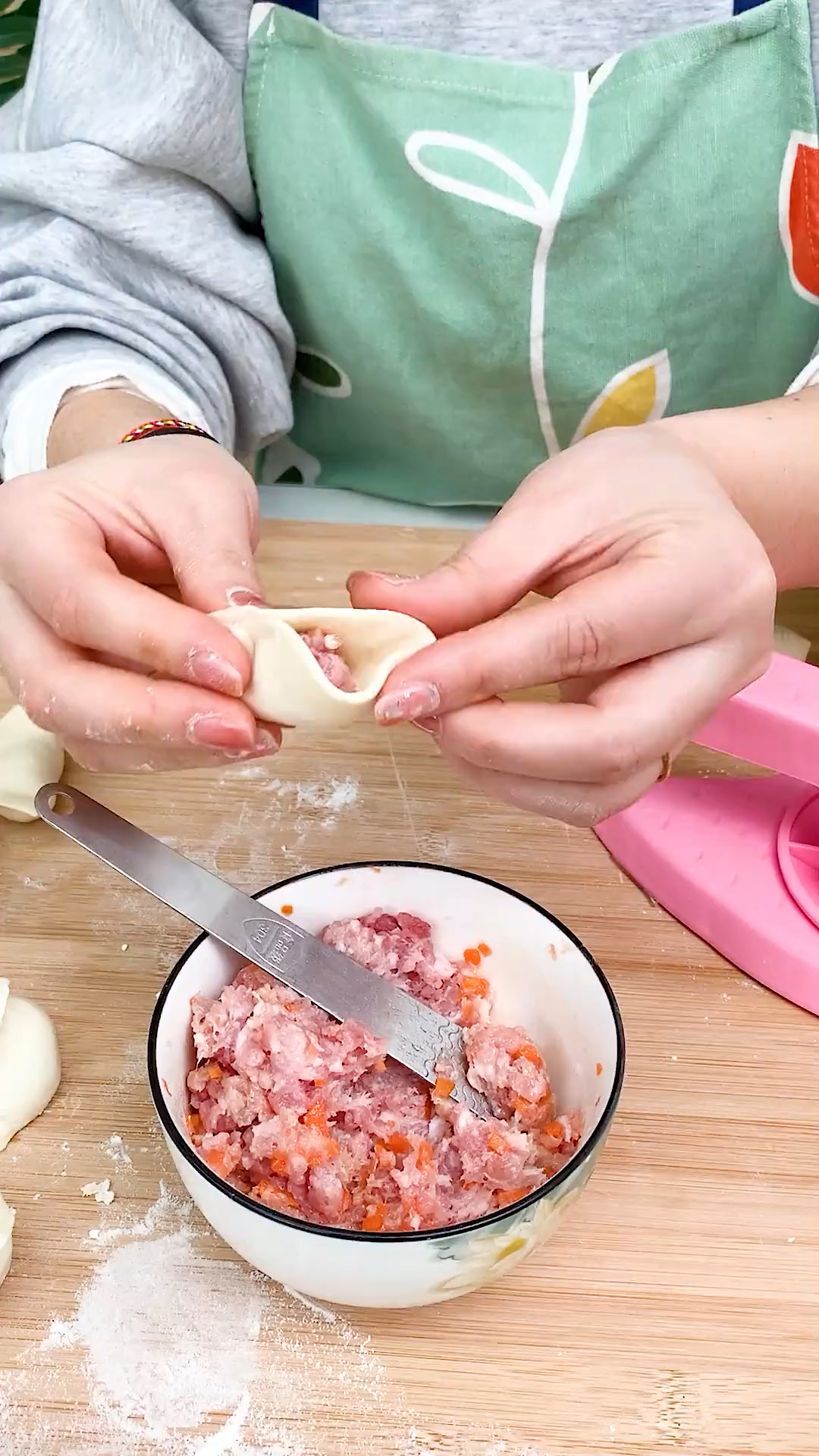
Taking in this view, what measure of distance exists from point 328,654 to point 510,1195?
1.22ft

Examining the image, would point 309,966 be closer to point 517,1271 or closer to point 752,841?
point 517,1271

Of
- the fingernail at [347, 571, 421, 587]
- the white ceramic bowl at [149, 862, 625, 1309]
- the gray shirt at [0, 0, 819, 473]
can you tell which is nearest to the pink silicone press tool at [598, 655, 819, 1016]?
the white ceramic bowl at [149, 862, 625, 1309]

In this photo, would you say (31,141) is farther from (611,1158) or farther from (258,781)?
(611,1158)

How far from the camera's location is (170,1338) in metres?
0.73

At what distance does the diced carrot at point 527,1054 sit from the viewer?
0.80 m

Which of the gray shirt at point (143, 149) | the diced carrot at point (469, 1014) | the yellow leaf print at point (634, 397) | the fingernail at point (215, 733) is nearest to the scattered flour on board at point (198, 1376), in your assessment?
the diced carrot at point (469, 1014)

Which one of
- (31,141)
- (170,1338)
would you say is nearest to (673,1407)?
(170,1338)

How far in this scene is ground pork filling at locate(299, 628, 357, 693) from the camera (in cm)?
78

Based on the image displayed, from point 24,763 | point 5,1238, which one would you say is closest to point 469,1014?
point 5,1238

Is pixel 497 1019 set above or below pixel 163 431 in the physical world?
below

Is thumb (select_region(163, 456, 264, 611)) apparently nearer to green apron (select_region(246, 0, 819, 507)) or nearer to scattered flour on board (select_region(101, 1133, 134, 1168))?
scattered flour on board (select_region(101, 1133, 134, 1168))

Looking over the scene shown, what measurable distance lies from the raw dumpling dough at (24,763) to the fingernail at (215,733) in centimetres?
33

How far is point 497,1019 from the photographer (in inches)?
34.3

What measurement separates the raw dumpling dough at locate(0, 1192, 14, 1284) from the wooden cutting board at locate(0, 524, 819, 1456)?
0.02m
